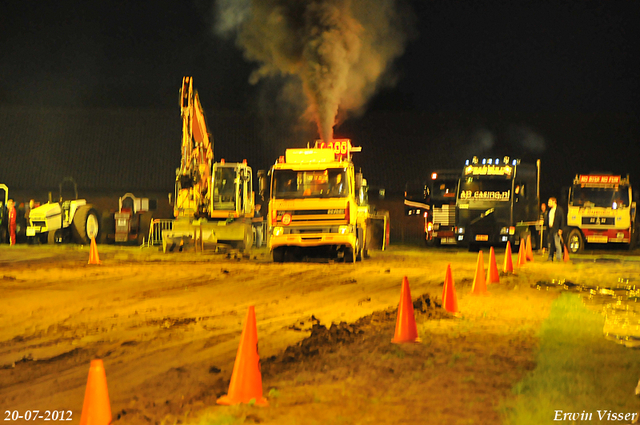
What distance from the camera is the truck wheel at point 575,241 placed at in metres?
28.8

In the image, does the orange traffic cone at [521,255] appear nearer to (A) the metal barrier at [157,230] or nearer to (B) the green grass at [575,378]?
(B) the green grass at [575,378]

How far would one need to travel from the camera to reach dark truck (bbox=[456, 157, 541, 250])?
89.9 ft

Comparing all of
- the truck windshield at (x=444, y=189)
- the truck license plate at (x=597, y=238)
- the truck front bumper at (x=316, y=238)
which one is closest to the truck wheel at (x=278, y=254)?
the truck front bumper at (x=316, y=238)

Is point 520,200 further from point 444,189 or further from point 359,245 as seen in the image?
point 359,245

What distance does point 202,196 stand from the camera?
2641cm

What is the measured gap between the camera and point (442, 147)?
45500 millimetres

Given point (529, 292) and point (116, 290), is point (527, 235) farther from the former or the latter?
point (116, 290)

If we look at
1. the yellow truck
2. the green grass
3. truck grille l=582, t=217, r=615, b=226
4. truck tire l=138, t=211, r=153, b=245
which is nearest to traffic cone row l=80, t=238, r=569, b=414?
the green grass

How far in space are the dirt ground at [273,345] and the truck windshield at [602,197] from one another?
37.8 ft

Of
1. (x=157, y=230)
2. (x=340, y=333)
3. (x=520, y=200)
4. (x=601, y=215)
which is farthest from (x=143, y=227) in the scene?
(x=340, y=333)

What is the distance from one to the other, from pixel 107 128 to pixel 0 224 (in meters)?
15.1

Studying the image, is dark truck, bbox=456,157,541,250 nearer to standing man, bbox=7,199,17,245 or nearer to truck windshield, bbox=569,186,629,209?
truck windshield, bbox=569,186,629,209

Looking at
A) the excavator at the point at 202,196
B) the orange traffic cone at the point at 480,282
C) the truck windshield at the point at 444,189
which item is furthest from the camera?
the truck windshield at the point at 444,189

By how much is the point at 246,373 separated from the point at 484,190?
22.9m
